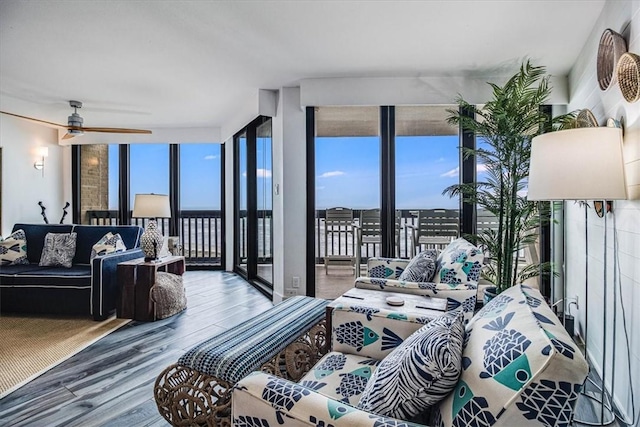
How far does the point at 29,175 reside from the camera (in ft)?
17.9

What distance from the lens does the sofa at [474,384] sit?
2.48 ft

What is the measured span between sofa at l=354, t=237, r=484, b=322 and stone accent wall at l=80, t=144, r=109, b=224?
5740 millimetres

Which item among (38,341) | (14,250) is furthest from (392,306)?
(14,250)

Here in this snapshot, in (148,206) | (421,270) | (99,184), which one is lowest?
(421,270)

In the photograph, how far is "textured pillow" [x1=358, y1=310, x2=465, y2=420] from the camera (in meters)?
0.93

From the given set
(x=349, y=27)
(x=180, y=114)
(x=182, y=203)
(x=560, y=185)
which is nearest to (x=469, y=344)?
(x=560, y=185)

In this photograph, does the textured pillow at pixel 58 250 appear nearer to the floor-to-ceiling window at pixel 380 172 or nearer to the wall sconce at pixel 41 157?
the wall sconce at pixel 41 157

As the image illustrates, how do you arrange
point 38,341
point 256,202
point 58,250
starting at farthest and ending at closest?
point 256,202 < point 58,250 < point 38,341

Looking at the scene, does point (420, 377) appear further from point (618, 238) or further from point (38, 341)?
point (38, 341)

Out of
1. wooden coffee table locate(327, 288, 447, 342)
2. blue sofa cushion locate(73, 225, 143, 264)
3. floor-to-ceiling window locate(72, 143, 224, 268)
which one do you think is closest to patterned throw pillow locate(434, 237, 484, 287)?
wooden coffee table locate(327, 288, 447, 342)

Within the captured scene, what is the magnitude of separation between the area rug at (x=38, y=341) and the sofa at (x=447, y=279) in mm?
2306

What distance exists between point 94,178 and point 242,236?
3.10m

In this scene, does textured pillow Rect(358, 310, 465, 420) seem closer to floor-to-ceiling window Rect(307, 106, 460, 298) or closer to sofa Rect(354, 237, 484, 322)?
sofa Rect(354, 237, 484, 322)

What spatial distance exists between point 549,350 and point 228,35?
297 centimetres
